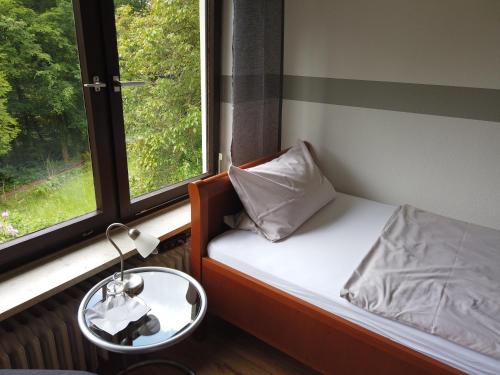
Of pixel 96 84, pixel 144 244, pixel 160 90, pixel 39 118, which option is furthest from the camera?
pixel 160 90

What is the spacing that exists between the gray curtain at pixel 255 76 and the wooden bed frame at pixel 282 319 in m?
0.41

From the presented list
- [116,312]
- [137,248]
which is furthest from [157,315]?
[137,248]

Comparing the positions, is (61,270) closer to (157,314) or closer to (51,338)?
(51,338)

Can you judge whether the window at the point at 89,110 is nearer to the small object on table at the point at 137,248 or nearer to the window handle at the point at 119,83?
the window handle at the point at 119,83

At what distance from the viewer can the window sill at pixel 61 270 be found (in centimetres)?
131

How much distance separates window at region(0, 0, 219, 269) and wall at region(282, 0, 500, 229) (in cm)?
66

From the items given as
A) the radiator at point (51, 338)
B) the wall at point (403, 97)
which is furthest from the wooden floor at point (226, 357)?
the wall at point (403, 97)

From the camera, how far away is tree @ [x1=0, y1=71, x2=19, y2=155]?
1.35 meters

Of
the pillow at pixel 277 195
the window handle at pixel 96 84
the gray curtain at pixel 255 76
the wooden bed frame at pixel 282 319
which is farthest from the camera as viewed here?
the gray curtain at pixel 255 76

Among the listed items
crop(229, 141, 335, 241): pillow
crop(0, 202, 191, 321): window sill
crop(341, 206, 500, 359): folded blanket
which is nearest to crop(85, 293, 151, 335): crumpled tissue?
crop(0, 202, 191, 321): window sill

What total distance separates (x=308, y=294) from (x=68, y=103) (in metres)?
1.26

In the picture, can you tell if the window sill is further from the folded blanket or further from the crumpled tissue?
the folded blanket

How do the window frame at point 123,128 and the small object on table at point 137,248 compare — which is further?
the window frame at point 123,128

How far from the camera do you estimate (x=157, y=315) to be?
1.34 metres
